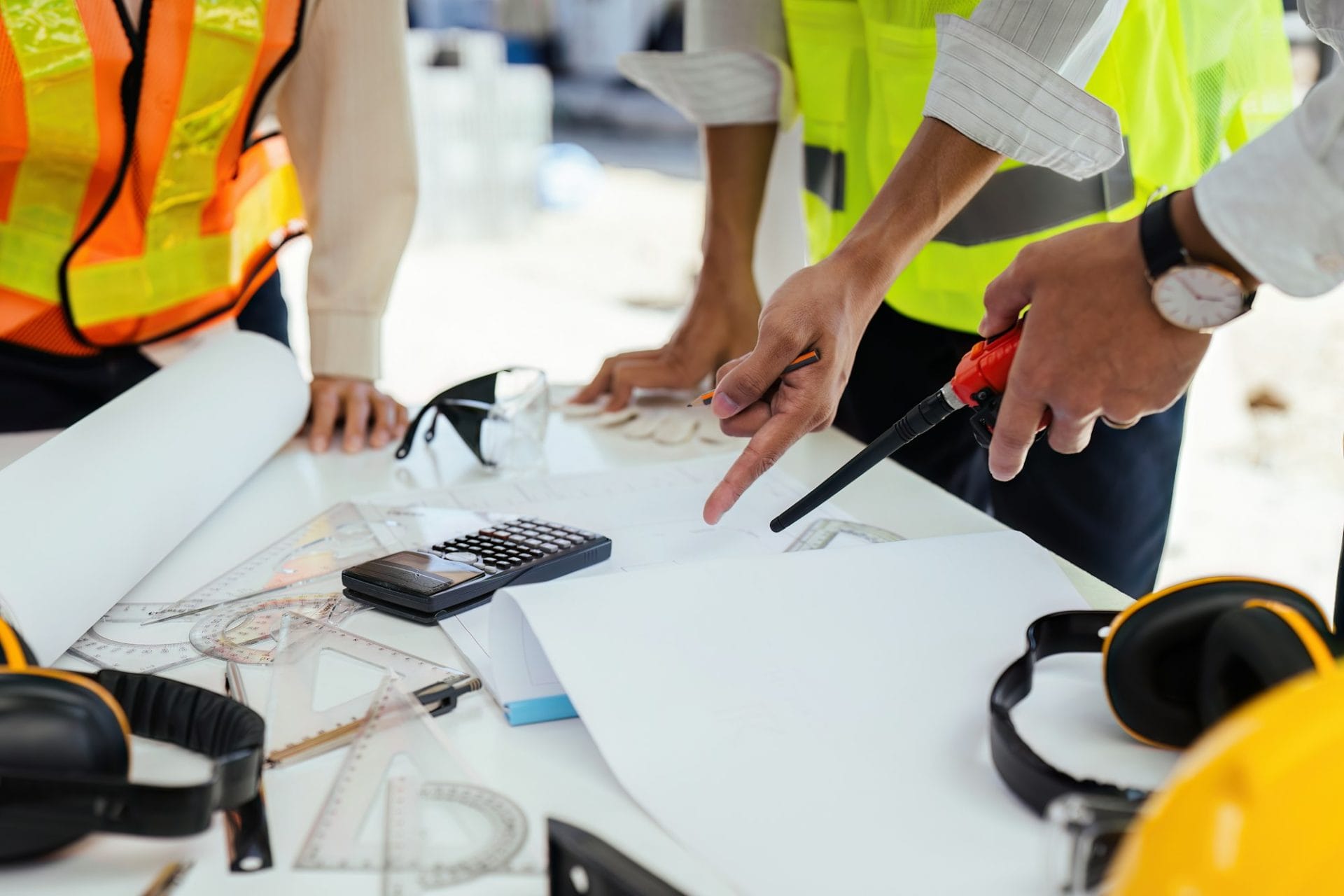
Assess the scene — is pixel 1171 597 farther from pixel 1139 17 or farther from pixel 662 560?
pixel 1139 17

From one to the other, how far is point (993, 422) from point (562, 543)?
0.31 metres

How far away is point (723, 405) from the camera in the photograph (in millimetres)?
851

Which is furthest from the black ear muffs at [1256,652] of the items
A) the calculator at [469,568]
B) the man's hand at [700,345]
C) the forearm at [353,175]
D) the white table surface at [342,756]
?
the forearm at [353,175]

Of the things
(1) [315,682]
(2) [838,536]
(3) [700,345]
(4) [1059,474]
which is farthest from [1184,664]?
(3) [700,345]

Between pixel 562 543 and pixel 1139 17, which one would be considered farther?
pixel 1139 17

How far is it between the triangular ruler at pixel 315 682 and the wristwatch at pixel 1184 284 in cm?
44

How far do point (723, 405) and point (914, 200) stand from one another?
0.73 feet

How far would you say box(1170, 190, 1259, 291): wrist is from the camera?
59cm

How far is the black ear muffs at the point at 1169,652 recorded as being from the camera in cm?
50

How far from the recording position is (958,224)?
1064 mm

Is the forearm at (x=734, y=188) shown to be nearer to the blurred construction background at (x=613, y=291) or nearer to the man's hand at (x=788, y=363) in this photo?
the blurred construction background at (x=613, y=291)

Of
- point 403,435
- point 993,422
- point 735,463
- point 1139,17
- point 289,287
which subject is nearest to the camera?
point 993,422

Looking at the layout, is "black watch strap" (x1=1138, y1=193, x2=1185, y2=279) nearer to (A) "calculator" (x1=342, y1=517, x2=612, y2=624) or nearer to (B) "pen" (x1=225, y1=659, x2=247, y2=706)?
(A) "calculator" (x1=342, y1=517, x2=612, y2=624)

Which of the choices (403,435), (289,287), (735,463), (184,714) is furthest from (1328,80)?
(289,287)
